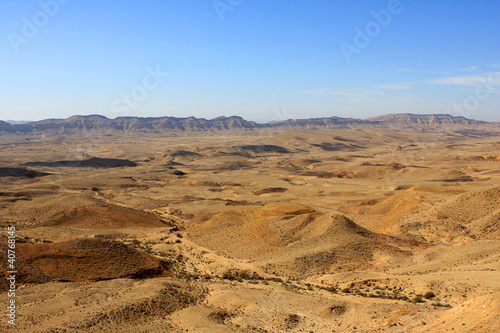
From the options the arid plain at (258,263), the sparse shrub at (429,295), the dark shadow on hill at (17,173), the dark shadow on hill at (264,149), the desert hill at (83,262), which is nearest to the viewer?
the arid plain at (258,263)

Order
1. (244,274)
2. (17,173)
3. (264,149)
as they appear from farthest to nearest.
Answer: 1. (264,149)
2. (17,173)
3. (244,274)

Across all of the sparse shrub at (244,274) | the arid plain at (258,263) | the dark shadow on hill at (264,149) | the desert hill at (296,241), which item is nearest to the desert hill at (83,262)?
the arid plain at (258,263)

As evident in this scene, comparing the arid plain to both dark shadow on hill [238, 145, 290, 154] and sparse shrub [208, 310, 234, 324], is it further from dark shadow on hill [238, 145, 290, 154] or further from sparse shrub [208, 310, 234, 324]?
dark shadow on hill [238, 145, 290, 154]

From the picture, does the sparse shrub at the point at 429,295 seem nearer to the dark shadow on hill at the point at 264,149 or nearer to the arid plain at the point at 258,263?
the arid plain at the point at 258,263

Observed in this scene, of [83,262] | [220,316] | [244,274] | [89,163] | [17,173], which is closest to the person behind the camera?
[220,316]

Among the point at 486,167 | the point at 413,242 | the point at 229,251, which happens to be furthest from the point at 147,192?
the point at 486,167

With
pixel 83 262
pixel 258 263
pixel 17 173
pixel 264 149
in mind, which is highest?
pixel 264 149

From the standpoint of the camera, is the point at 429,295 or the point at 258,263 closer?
the point at 429,295

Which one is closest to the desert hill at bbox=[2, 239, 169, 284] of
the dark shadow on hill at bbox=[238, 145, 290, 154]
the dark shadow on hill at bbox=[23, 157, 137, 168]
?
the dark shadow on hill at bbox=[23, 157, 137, 168]

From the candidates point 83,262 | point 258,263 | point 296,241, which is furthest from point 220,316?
point 296,241

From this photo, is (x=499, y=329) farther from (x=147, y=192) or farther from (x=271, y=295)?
(x=147, y=192)

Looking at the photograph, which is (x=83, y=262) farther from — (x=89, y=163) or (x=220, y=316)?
(x=89, y=163)
